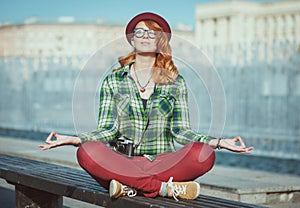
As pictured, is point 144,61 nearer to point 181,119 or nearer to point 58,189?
point 181,119

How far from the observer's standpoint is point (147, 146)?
2836mm

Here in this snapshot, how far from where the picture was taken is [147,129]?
9.25 feet

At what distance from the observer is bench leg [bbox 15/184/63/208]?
363 centimetres

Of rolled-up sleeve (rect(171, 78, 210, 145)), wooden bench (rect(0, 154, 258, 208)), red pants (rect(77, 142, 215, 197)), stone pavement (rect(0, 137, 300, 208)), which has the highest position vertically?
rolled-up sleeve (rect(171, 78, 210, 145))

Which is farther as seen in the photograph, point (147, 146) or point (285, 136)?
point (285, 136)

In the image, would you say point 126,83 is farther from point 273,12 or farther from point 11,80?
point 273,12

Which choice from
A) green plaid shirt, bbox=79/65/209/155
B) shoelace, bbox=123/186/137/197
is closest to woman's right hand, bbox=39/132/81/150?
green plaid shirt, bbox=79/65/209/155

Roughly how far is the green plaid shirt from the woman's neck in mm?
66

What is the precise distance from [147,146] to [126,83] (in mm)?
275

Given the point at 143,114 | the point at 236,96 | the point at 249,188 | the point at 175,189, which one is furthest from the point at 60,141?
the point at 236,96

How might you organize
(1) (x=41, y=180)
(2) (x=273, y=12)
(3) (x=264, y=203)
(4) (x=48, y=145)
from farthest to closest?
(2) (x=273, y=12)
(3) (x=264, y=203)
(1) (x=41, y=180)
(4) (x=48, y=145)

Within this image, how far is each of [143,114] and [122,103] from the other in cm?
10

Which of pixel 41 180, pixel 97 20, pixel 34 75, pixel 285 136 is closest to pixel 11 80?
pixel 34 75

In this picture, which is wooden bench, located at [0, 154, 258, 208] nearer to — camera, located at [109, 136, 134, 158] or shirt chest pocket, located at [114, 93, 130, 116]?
camera, located at [109, 136, 134, 158]
